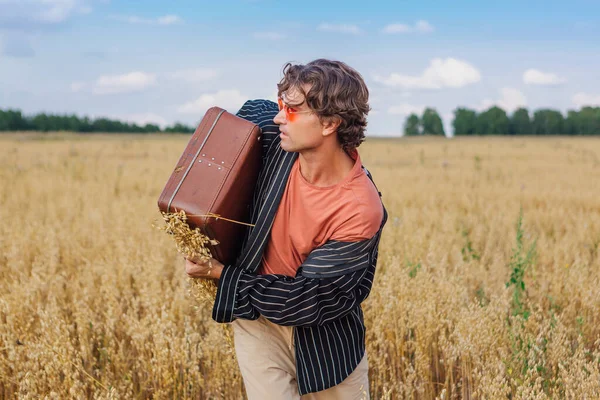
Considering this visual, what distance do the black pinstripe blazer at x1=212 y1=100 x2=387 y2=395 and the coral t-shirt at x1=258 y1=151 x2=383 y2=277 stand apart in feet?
0.14

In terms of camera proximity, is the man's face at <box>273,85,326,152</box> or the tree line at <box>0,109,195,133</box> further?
the tree line at <box>0,109,195,133</box>

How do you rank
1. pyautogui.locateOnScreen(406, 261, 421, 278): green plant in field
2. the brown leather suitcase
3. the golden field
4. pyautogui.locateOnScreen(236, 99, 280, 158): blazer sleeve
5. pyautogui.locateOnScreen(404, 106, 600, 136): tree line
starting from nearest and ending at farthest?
the brown leather suitcase
pyautogui.locateOnScreen(236, 99, 280, 158): blazer sleeve
the golden field
pyautogui.locateOnScreen(406, 261, 421, 278): green plant in field
pyautogui.locateOnScreen(404, 106, 600, 136): tree line

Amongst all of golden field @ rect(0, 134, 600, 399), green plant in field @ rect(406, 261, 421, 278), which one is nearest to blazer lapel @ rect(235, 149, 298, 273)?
golden field @ rect(0, 134, 600, 399)

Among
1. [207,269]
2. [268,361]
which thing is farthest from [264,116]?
[268,361]

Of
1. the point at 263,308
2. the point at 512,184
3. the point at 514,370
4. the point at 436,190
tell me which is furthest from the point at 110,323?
the point at 512,184

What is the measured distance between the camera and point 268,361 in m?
2.22

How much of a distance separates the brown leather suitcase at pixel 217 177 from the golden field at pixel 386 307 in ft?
2.67

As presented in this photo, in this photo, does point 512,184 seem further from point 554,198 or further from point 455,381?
point 455,381

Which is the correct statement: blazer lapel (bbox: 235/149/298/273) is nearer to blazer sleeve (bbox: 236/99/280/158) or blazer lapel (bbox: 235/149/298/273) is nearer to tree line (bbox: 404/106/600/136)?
blazer sleeve (bbox: 236/99/280/158)

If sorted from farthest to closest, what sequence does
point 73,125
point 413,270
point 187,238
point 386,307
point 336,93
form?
point 73,125, point 413,270, point 386,307, point 187,238, point 336,93

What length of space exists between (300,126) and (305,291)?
59 cm

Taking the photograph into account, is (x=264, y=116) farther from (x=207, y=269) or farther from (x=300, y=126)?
(x=207, y=269)

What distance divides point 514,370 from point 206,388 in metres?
1.61

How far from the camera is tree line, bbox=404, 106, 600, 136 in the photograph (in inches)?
3041
